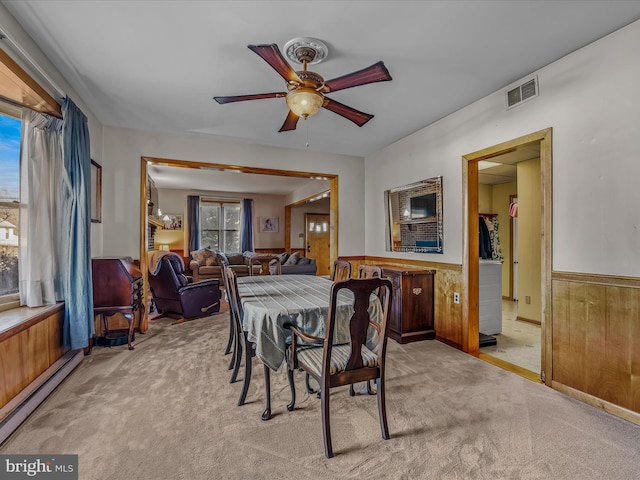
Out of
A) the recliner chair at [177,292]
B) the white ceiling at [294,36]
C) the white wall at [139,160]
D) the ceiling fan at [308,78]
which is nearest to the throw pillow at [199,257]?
the recliner chair at [177,292]

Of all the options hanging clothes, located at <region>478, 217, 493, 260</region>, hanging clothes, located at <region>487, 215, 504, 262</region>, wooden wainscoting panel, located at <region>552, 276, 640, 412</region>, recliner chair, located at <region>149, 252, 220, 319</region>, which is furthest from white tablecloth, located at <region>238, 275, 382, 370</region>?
hanging clothes, located at <region>487, 215, 504, 262</region>

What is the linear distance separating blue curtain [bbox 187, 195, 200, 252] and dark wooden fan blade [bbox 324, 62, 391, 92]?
24.4 ft

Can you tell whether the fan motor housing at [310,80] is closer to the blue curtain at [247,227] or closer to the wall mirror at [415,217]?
the wall mirror at [415,217]

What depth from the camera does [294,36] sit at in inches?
81.1

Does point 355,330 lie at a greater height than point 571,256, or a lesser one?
lesser

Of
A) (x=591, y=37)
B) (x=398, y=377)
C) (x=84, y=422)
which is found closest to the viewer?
(x=84, y=422)

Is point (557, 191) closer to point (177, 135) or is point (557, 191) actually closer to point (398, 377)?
point (398, 377)

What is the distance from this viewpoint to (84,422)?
192cm

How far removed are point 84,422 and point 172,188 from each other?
7.52 m

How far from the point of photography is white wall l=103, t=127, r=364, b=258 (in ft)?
12.3

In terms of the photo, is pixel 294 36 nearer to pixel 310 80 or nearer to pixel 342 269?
pixel 310 80

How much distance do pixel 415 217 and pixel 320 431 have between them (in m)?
2.81

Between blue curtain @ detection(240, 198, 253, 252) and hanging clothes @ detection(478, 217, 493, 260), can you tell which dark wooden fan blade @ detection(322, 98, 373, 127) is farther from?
blue curtain @ detection(240, 198, 253, 252)

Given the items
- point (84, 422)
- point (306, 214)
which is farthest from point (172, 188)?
point (84, 422)
